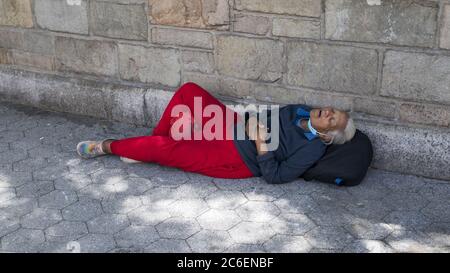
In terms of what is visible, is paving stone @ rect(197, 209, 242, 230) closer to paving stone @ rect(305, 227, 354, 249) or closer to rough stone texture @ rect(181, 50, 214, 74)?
paving stone @ rect(305, 227, 354, 249)

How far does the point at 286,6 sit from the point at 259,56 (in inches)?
17.9

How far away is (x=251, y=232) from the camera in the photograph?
3.48m

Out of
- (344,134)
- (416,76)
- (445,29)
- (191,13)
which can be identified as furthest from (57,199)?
(445,29)

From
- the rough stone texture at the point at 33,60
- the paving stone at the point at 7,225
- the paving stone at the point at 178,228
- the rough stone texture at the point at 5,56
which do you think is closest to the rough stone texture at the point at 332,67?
the paving stone at the point at 178,228

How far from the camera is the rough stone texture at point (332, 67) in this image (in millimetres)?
4098

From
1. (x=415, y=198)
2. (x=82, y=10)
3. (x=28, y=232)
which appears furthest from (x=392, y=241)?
(x=82, y=10)

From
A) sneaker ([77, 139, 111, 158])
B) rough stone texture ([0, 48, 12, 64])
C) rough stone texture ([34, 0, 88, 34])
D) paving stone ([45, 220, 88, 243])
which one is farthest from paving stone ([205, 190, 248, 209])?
rough stone texture ([0, 48, 12, 64])

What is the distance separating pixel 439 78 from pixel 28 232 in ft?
9.45

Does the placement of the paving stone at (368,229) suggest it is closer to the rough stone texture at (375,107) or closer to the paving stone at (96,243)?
the rough stone texture at (375,107)

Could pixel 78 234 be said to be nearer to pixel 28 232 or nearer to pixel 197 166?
pixel 28 232

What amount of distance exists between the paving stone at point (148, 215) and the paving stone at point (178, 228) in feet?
0.20

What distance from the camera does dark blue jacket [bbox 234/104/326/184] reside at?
3.98m

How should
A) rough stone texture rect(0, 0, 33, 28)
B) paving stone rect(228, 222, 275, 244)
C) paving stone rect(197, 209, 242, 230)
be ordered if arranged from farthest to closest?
rough stone texture rect(0, 0, 33, 28), paving stone rect(197, 209, 242, 230), paving stone rect(228, 222, 275, 244)

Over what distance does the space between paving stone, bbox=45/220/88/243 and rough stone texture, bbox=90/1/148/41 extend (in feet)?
6.20
